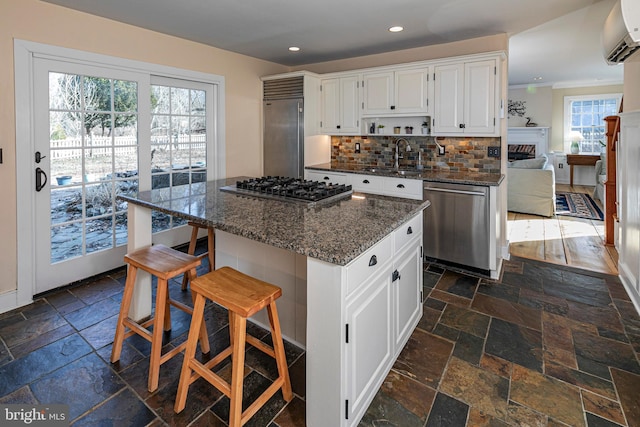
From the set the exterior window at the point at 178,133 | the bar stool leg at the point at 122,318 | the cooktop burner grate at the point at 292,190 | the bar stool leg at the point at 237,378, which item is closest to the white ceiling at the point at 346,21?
the exterior window at the point at 178,133

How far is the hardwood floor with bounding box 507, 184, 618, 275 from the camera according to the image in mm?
3635

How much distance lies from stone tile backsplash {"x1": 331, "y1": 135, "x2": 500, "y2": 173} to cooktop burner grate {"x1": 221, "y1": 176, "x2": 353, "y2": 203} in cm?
206

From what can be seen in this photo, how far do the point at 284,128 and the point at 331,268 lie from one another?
3.51 metres

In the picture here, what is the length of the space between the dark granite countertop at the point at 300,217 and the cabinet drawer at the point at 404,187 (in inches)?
52.3

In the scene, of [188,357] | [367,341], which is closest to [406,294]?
[367,341]

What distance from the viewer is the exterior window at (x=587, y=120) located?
26.7ft

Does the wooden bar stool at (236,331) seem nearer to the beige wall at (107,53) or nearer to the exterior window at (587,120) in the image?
the beige wall at (107,53)

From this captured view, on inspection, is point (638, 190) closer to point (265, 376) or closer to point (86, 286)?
point (265, 376)

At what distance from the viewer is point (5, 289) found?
2662mm

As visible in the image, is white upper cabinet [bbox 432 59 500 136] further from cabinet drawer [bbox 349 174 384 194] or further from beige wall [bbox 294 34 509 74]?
cabinet drawer [bbox 349 174 384 194]

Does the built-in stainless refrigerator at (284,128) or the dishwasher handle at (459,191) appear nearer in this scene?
the dishwasher handle at (459,191)

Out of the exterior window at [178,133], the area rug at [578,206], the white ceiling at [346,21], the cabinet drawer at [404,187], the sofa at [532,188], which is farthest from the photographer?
the area rug at [578,206]

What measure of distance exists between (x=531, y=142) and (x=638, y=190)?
6.81 metres

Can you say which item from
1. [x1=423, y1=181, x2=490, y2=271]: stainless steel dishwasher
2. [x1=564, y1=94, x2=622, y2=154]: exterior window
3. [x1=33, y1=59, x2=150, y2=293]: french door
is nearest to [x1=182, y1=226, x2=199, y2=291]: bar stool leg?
[x1=33, y1=59, x2=150, y2=293]: french door
